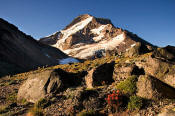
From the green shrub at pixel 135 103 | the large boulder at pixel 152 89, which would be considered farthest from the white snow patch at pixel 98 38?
the green shrub at pixel 135 103

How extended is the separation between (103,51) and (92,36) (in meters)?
56.3

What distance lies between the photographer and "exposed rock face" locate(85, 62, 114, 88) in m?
15.1

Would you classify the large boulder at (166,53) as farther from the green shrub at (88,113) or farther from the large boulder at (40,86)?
the green shrub at (88,113)

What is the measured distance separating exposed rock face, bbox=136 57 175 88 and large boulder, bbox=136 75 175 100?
3.25 feet

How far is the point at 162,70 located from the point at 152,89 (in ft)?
9.81

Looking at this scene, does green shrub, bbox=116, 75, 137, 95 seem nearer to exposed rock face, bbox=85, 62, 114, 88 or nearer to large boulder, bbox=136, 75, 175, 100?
large boulder, bbox=136, 75, 175, 100

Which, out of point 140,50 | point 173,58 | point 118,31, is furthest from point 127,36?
point 173,58

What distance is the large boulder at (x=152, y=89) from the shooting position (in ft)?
31.1

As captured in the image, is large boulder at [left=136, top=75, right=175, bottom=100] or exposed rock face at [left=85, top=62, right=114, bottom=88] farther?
exposed rock face at [left=85, top=62, right=114, bottom=88]

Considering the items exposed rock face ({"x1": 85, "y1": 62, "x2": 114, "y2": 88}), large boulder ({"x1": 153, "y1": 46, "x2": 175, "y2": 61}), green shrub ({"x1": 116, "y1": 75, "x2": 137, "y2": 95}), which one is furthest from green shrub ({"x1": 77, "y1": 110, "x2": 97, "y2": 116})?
large boulder ({"x1": 153, "y1": 46, "x2": 175, "y2": 61})

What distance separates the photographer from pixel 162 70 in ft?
39.0

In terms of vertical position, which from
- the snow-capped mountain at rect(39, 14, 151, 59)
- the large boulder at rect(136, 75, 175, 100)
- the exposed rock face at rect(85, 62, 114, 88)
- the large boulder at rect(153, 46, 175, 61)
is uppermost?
the snow-capped mountain at rect(39, 14, 151, 59)

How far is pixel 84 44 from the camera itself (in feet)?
546

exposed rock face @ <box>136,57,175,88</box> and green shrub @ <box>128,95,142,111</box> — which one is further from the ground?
exposed rock face @ <box>136,57,175,88</box>
